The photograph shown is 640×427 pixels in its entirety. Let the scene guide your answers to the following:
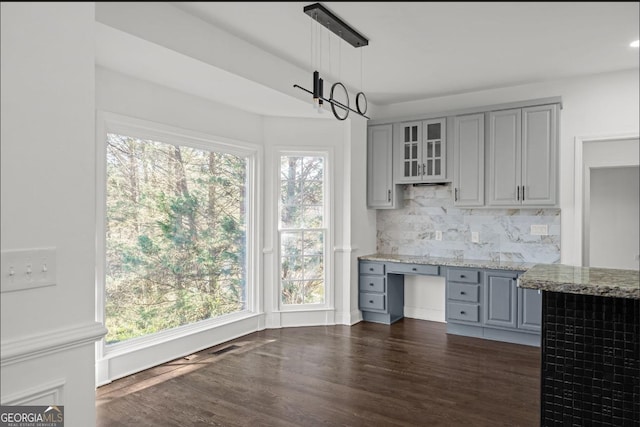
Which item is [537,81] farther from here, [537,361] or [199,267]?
[199,267]

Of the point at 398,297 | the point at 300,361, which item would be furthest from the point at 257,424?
the point at 398,297

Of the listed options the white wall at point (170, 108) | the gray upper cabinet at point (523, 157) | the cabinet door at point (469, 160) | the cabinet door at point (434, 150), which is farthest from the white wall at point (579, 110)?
the white wall at point (170, 108)

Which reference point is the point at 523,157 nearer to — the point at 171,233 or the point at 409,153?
Answer: the point at 409,153

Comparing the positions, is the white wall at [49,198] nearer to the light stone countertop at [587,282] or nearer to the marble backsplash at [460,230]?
the light stone countertop at [587,282]

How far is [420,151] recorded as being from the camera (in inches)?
185

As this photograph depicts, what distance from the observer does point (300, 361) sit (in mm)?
3549

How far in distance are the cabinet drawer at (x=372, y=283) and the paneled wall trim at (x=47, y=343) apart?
11.6 ft

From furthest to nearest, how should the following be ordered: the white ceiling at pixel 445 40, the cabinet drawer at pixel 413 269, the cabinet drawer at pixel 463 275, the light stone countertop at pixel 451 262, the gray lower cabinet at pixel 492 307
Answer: the cabinet drawer at pixel 413 269 → the cabinet drawer at pixel 463 275 → the light stone countertop at pixel 451 262 → the gray lower cabinet at pixel 492 307 → the white ceiling at pixel 445 40

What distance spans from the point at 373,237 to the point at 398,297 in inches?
30.2

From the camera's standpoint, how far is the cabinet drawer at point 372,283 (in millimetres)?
4758

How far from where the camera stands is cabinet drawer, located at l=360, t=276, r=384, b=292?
4758mm

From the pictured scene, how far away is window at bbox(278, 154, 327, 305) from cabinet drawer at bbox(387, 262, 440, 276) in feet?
2.48

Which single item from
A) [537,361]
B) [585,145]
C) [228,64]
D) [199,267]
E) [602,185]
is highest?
[228,64]

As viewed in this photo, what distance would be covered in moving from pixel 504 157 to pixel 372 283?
1.90 meters
